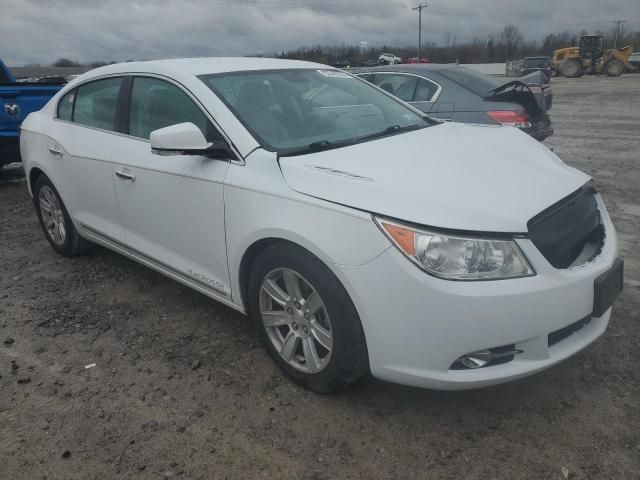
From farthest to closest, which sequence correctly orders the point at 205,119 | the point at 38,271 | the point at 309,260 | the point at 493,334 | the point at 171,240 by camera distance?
1. the point at 38,271
2. the point at 171,240
3. the point at 205,119
4. the point at 309,260
5. the point at 493,334

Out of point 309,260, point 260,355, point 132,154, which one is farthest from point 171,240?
point 309,260

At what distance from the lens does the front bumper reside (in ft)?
7.07

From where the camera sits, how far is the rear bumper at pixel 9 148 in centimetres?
693

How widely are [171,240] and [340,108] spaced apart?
1307 millimetres

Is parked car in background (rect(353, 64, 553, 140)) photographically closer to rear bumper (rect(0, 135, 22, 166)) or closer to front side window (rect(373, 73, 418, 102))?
front side window (rect(373, 73, 418, 102))

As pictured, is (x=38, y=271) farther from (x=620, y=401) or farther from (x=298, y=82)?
(x=620, y=401)

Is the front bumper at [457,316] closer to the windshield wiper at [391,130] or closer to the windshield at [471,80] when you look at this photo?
the windshield wiper at [391,130]

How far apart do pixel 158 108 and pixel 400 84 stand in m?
4.25

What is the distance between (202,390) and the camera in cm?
283

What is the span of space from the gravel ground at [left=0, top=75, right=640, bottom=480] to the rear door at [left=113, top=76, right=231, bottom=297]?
458 millimetres

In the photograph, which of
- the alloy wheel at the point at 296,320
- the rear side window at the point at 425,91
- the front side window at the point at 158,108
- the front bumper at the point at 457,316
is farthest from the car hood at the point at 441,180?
the rear side window at the point at 425,91

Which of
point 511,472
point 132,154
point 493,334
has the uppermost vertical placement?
point 132,154

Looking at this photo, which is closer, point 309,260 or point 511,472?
point 511,472

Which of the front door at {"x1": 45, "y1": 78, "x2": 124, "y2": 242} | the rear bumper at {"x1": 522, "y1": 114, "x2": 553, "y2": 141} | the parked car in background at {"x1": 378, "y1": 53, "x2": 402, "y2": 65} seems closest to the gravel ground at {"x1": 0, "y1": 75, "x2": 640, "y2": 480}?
the front door at {"x1": 45, "y1": 78, "x2": 124, "y2": 242}
